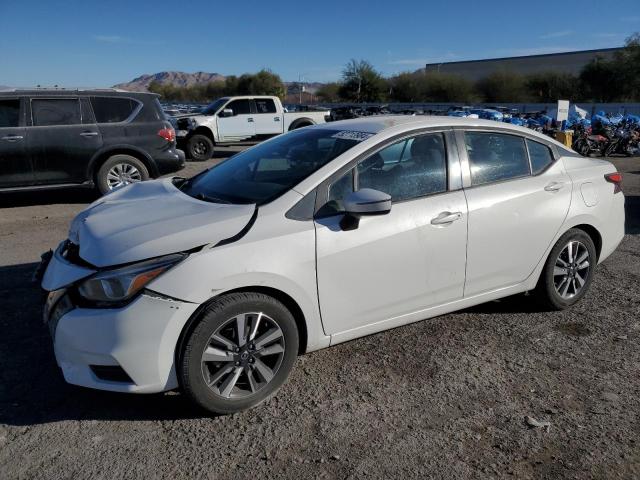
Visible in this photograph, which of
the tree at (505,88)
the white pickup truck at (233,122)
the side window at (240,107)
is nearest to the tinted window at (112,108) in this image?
the white pickup truck at (233,122)

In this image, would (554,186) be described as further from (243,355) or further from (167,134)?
(167,134)

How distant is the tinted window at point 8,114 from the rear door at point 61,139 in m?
0.22

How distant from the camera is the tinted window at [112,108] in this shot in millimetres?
8797

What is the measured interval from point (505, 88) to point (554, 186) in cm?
7331

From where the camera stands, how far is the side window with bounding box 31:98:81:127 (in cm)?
839

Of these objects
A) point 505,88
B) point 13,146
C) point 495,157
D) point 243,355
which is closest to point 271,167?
point 243,355

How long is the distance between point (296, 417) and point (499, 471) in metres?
1.09

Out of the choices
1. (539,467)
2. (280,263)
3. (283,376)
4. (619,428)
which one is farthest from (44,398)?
(619,428)

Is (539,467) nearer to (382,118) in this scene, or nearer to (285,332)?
(285,332)

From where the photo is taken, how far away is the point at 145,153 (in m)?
9.06

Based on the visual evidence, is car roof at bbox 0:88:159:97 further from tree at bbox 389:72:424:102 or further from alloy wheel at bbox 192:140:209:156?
tree at bbox 389:72:424:102

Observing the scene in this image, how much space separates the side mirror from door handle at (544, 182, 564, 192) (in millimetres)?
1667

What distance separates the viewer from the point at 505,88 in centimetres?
7150

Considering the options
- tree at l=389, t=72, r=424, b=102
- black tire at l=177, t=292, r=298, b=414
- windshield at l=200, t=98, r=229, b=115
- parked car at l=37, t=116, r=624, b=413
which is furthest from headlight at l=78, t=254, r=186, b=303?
tree at l=389, t=72, r=424, b=102
